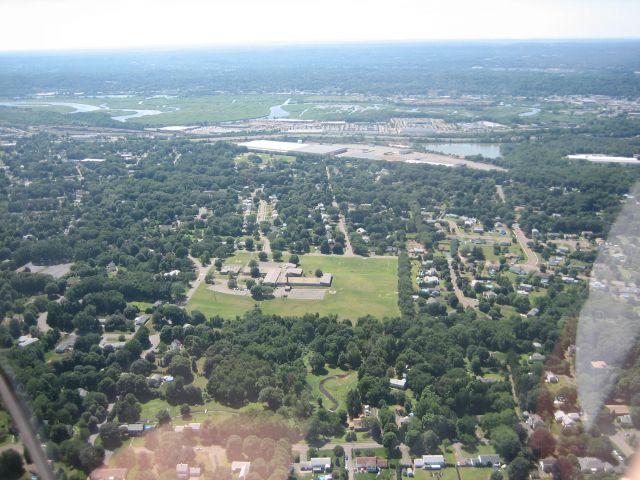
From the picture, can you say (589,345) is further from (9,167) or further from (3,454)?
(9,167)

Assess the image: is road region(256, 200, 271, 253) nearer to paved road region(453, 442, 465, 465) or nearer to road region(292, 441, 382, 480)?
road region(292, 441, 382, 480)

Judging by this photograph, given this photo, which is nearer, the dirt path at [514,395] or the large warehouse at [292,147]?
the dirt path at [514,395]

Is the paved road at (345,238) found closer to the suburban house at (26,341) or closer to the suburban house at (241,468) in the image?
Answer: the suburban house at (26,341)

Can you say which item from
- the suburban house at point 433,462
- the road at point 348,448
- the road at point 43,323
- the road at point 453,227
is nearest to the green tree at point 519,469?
the suburban house at point 433,462

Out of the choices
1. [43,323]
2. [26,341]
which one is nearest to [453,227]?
[43,323]

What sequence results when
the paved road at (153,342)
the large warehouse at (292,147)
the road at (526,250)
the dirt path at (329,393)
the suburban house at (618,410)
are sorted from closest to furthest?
the suburban house at (618,410)
the dirt path at (329,393)
the paved road at (153,342)
the road at (526,250)
the large warehouse at (292,147)

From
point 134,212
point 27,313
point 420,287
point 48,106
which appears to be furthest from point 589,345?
point 48,106

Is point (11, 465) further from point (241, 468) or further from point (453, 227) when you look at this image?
point (453, 227)
